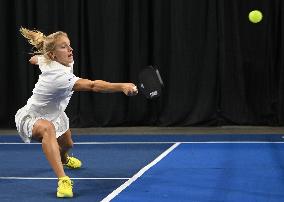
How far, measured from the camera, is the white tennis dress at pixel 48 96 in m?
4.18

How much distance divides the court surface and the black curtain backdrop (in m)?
1.21

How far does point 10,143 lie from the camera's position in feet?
23.8

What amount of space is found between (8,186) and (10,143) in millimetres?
2863

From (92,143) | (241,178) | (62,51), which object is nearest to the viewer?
(62,51)

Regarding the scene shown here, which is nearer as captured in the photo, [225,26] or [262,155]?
[262,155]

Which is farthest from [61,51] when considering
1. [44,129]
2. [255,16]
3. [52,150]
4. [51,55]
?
[255,16]

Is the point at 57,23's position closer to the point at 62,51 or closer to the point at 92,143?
the point at 92,143

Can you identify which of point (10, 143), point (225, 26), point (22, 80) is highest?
point (225, 26)

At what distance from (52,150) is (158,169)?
1.24 meters

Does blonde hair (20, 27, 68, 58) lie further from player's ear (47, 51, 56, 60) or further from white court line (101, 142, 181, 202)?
white court line (101, 142, 181, 202)

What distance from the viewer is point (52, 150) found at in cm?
416

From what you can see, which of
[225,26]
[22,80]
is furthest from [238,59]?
[22,80]

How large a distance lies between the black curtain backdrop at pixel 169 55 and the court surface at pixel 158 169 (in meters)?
1.21

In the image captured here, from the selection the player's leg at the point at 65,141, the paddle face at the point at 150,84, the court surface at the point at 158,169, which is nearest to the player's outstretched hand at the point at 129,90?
the paddle face at the point at 150,84
